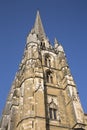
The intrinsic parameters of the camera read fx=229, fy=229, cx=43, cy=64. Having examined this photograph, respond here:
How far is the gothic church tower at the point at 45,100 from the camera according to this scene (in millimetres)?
16344

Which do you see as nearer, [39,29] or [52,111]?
[52,111]

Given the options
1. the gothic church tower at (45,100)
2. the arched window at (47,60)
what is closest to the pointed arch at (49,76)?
the gothic church tower at (45,100)

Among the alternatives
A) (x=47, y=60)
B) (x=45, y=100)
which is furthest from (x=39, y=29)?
(x=45, y=100)

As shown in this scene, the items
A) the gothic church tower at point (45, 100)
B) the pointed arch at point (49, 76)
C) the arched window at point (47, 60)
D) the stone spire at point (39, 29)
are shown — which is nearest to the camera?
the gothic church tower at point (45, 100)

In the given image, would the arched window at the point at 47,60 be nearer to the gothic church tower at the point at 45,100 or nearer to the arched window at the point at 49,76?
the gothic church tower at the point at 45,100

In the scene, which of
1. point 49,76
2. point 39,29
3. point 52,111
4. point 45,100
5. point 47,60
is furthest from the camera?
point 39,29

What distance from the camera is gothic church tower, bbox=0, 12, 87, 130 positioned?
16.3 m

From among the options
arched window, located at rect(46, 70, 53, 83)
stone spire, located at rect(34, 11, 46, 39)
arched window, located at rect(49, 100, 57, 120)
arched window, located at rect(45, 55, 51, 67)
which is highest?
stone spire, located at rect(34, 11, 46, 39)

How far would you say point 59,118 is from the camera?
1794cm

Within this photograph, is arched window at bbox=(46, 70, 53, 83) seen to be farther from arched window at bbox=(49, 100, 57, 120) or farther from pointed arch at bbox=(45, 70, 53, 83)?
arched window at bbox=(49, 100, 57, 120)

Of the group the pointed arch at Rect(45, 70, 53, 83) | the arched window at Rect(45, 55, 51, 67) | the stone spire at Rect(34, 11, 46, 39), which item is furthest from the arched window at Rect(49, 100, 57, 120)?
the stone spire at Rect(34, 11, 46, 39)

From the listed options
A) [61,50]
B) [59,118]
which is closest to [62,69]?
[61,50]

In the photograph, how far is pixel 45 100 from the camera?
1889cm

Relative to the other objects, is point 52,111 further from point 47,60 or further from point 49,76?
point 47,60
